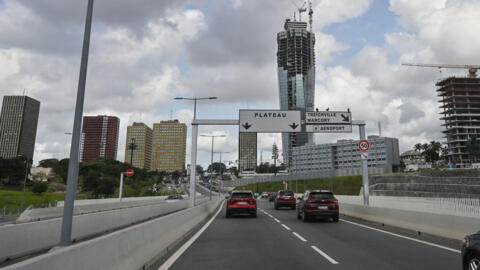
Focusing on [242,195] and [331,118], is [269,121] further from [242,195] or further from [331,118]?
[242,195]

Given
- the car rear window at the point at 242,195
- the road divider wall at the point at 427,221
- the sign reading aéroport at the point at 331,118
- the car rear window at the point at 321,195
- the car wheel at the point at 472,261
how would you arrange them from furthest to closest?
the car rear window at the point at 242,195 < the sign reading aéroport at the point at 331,118 < the car rear window at the point at 321,195 < the road divider wall at the point at 427,221 < the car wheel at the point at 472,261

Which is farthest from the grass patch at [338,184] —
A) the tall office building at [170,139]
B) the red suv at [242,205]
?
the tall office building at [170,139]

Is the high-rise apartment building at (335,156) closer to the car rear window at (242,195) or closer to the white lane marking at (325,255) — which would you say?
the car rear window at (242,195)

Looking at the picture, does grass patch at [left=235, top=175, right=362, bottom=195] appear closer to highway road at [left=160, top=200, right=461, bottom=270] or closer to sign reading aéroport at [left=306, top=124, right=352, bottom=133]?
sign reading aéroport at [left=306, top=124, right=352, bottom=133]

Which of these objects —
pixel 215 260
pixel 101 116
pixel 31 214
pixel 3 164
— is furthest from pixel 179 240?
pixel 101 116

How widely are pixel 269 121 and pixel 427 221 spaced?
10845 mm

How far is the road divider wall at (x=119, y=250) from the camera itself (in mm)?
3551

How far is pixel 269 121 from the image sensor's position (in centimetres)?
2120

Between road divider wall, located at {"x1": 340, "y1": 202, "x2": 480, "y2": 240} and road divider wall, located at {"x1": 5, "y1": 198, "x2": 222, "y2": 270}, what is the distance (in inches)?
339

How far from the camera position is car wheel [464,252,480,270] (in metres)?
4.70

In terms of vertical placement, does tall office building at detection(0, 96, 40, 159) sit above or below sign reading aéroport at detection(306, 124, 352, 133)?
above

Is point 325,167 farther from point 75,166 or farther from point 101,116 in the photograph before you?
point 75,166

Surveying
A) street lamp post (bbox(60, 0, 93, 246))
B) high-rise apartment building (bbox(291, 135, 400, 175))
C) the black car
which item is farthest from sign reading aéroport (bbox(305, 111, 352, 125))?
high-rise apartment building (bbox(291, 135, 400, 175))

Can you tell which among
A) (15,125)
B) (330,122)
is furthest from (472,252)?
(15,125)
